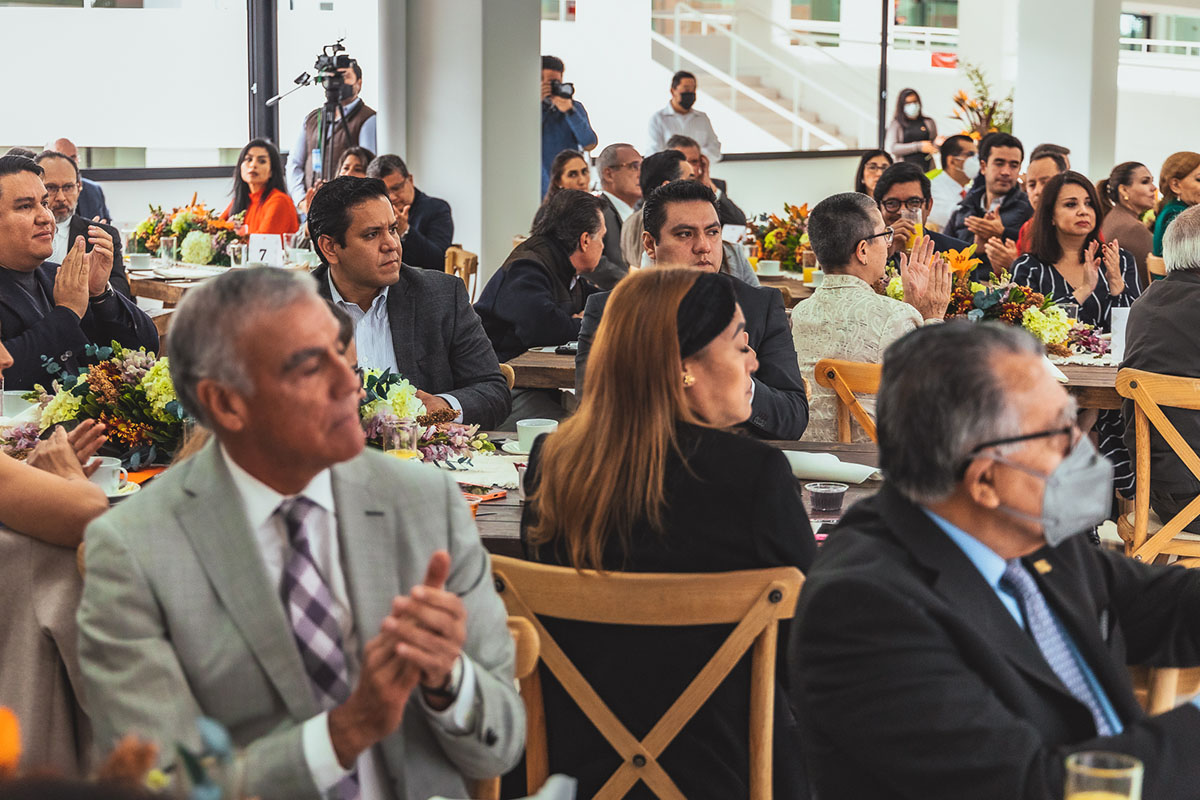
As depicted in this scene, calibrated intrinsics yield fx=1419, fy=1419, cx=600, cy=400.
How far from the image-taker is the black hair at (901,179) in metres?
6.32

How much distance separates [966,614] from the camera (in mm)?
1630

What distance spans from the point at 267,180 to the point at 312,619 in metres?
6.60

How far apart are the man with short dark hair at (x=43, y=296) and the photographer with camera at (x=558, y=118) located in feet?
19.1

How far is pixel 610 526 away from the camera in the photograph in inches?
82.7

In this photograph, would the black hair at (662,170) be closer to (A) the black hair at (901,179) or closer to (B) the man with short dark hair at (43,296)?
(A) the black hair at (901,179)

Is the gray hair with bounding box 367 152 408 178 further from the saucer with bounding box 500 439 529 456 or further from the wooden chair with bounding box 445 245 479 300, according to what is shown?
the saucer with bounding box 500 439 529 456

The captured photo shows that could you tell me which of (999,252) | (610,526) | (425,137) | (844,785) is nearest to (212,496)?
(610,526)

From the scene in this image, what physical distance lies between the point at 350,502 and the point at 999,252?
15.7 ft

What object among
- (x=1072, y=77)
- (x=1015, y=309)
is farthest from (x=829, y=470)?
(x=1072, y=77)

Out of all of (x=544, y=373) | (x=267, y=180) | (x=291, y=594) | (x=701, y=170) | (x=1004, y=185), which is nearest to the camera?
(x=291, y=594)

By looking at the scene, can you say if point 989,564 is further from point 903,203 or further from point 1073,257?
point 903,203

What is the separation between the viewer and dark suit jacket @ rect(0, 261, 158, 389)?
12.7 ft

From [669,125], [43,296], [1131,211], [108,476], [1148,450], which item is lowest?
[1148,450]

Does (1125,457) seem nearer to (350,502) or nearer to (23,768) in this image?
(350,502)
